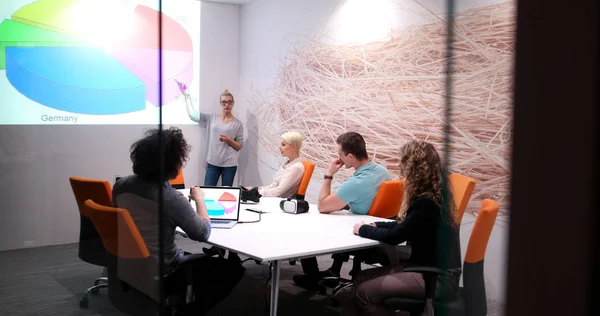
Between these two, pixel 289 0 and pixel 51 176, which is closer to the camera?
pixel 51 176

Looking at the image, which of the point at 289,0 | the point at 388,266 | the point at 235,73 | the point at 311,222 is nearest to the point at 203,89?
the point at 235,73

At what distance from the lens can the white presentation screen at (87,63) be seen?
180cm

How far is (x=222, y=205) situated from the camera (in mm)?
3084

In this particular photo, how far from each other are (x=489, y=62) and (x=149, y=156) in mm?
1107

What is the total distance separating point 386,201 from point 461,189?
2.10 meters

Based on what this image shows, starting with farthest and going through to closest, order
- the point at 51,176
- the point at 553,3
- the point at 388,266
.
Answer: the point at 388,266 → the point at 51,176 → the point at 553,3

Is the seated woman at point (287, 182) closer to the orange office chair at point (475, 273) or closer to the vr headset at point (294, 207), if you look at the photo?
the vr headset at point (294, 207)

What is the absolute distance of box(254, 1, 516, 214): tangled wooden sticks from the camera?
3.88 ft

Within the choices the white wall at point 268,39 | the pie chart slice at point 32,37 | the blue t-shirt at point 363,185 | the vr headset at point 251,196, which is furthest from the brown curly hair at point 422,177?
the white wall at point 268,39

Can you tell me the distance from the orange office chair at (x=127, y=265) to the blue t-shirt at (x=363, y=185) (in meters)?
1.58

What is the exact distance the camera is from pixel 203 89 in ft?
18.9

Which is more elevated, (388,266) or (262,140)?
(262,140)

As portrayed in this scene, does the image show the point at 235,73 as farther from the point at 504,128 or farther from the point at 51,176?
the point at 504,128

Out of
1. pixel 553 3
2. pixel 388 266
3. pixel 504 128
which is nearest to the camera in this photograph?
pixel 553 3
